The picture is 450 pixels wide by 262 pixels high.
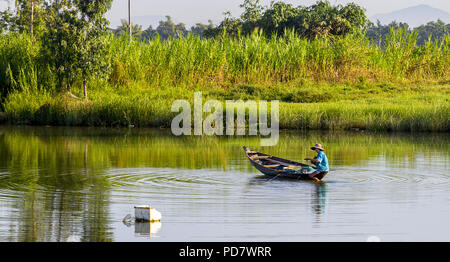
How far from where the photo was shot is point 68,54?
28438 mm

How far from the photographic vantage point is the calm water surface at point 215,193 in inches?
354

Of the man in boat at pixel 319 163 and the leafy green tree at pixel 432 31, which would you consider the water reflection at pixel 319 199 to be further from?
the leafy green tree at pixel 432 31

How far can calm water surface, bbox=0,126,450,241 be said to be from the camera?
8.98m

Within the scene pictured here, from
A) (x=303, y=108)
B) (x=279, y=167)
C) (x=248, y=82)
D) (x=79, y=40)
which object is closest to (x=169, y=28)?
(x=248, y=82)

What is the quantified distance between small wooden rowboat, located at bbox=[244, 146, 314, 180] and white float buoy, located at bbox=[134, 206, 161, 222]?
4.73m

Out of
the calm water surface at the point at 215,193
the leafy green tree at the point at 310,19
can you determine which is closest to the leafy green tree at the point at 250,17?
the leafy green tree at the point at 310,19

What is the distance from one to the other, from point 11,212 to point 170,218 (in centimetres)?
Result: 215

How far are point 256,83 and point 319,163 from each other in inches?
719

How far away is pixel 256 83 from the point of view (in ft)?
103

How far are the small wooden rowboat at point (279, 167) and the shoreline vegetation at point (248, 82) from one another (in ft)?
35.9

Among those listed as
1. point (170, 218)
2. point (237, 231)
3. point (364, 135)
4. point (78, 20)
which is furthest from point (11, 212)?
point (78, 20)

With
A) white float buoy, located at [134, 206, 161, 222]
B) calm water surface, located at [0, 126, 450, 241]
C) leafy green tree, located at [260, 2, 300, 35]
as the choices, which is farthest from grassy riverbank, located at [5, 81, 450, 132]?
white float buoy, located at [134, 206, 161, 222]

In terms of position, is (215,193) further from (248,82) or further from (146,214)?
(248,82)
